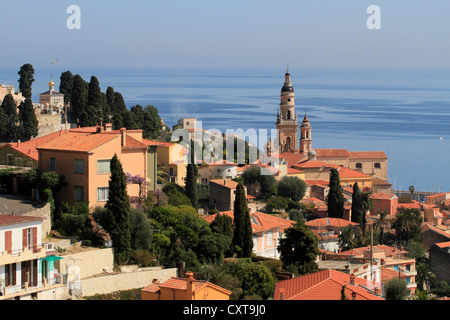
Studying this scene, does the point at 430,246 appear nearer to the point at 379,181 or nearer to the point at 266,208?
the point at 266,208

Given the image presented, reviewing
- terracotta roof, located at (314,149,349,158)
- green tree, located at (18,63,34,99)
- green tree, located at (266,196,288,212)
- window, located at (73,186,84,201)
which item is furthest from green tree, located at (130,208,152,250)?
terracotta roof, located at (314,149,349,158)

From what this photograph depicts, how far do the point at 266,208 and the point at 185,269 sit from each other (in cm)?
1764

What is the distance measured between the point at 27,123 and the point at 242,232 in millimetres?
14420

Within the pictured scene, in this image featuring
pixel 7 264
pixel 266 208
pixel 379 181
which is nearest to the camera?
pixel 7 264

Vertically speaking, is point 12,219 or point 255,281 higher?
point 12,219

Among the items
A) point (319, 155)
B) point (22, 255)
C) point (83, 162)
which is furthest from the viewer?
point (319, 155)

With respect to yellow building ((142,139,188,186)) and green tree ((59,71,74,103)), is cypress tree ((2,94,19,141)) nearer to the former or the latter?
yellow building ((142,139,188,186))

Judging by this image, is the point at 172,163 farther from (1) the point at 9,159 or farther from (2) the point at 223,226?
(2) the point at 223,226

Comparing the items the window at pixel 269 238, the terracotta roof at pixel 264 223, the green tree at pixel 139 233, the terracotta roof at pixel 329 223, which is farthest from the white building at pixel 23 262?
the terracotta roof at pixel 329 223

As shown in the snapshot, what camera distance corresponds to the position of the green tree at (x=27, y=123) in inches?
1309

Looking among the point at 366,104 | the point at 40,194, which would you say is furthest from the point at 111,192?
the point at 366,104

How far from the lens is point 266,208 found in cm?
3578

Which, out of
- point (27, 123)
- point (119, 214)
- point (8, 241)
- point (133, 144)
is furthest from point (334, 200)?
point (8, 241)

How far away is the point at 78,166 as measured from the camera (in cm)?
1944
